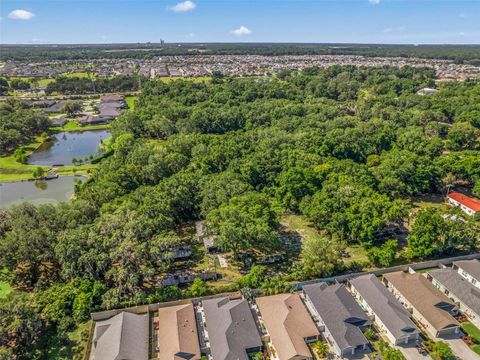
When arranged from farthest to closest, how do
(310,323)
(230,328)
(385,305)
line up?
1. (385,305)
2. (310,323)
3. (230,328)

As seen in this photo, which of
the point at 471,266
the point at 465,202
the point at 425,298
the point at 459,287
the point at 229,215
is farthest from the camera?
the point at 465,202

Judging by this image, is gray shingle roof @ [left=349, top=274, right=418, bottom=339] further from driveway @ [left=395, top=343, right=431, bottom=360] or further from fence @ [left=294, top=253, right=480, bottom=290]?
fence @ [left=294, top=253, right=480, bottom=290]

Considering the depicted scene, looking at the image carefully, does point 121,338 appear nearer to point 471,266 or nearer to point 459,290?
point 459,290

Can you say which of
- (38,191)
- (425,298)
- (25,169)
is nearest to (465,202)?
(425,298)

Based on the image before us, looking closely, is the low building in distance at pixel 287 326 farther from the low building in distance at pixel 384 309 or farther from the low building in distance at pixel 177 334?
the low building in distance at pixel 177 334

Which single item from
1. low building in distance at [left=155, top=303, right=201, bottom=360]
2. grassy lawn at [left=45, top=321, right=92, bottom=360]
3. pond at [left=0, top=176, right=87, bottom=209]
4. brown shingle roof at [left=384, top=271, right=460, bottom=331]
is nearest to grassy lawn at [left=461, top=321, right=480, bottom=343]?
brown shingle roof at [left=384, top=271, right=460, bottom=331]

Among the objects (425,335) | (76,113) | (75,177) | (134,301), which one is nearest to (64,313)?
(134,301)
